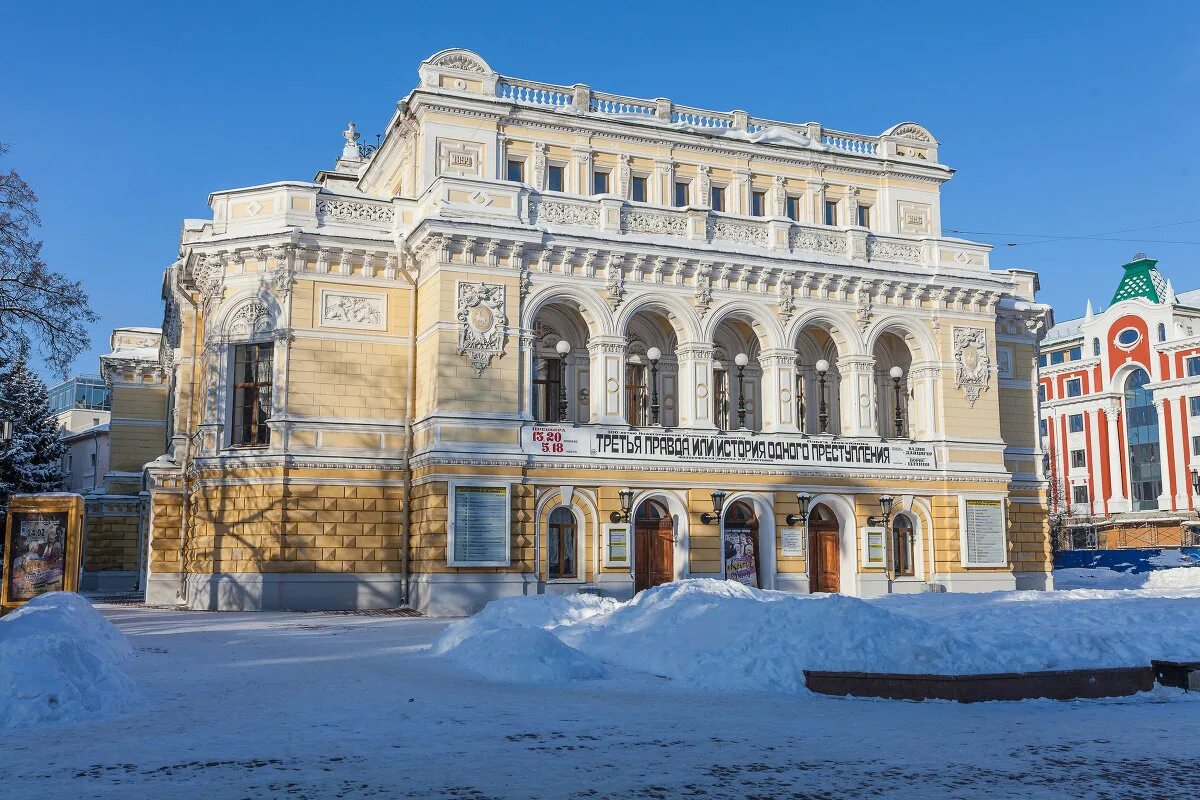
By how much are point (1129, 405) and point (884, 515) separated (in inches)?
2239

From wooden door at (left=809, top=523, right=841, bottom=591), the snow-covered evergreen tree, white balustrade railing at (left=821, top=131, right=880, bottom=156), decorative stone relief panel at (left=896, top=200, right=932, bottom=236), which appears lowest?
wooden door at (left=809, top=523, right=841, bottom=591)

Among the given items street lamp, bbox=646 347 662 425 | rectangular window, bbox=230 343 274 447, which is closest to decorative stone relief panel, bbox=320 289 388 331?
rectangular window, bbox=230 343 274 447

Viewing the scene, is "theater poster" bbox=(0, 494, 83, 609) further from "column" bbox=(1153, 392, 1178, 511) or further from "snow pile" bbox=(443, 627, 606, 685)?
"column" bbox=(1153, 392, 1178, 511)

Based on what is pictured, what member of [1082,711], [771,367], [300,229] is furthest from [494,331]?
[1082,711]

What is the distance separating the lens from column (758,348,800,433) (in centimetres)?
3256

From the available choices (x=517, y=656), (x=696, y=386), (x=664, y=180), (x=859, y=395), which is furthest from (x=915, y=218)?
(x=517, y=656)

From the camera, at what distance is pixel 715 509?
1184 inches

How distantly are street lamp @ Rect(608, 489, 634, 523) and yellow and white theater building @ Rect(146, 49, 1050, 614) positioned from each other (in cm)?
7

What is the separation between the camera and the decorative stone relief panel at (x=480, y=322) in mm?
28875

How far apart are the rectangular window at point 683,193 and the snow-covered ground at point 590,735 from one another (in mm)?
21295

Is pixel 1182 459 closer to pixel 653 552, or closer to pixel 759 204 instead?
pixel 759 204

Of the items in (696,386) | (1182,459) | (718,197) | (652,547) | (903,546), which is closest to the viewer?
(652,547)

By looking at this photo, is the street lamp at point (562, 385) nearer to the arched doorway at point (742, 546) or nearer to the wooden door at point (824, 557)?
the arched doorway at point (742, 546)

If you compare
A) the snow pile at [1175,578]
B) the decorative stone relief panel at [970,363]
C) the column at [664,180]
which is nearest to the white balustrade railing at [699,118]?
the column at [664,180]
